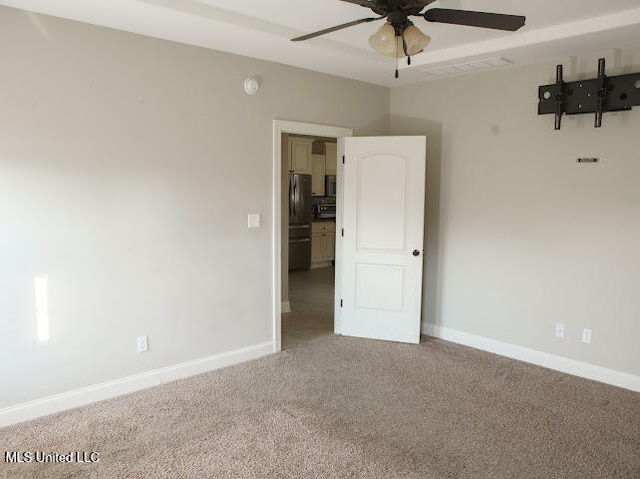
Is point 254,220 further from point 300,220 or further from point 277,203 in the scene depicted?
point 300,220

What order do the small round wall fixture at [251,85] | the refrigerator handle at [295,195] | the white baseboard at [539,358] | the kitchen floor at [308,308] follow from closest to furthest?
the white baseboard at [539,358]
the small round wall fixture at [251,85]
the kitchen floor at [308,308]
the refrigerator handle at [295,195]

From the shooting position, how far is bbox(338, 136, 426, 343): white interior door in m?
4.42

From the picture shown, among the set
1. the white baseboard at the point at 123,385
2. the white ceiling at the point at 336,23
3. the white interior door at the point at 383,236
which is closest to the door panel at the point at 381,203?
the white interior door at the point at 383,236

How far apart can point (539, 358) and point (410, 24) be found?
3058mm

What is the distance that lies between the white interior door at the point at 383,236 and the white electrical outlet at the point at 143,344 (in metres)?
1.99

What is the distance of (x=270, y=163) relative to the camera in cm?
405

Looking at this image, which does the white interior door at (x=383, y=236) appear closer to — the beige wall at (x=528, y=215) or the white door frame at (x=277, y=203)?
the beige wall at (x=528, y=215)

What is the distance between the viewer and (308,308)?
5738mm

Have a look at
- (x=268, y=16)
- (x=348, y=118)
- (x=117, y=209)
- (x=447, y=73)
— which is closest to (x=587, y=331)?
(x=447, y=73)

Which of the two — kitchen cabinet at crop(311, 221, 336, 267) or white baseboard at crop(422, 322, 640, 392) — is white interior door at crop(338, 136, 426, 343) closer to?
white baseboard at crop(422, 322, 640, 392)

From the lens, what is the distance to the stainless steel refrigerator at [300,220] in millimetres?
7676

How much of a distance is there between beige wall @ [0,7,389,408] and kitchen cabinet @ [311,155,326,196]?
13.1ft

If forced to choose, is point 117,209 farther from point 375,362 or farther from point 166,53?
point 375,362

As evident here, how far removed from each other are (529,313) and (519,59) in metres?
2.13
